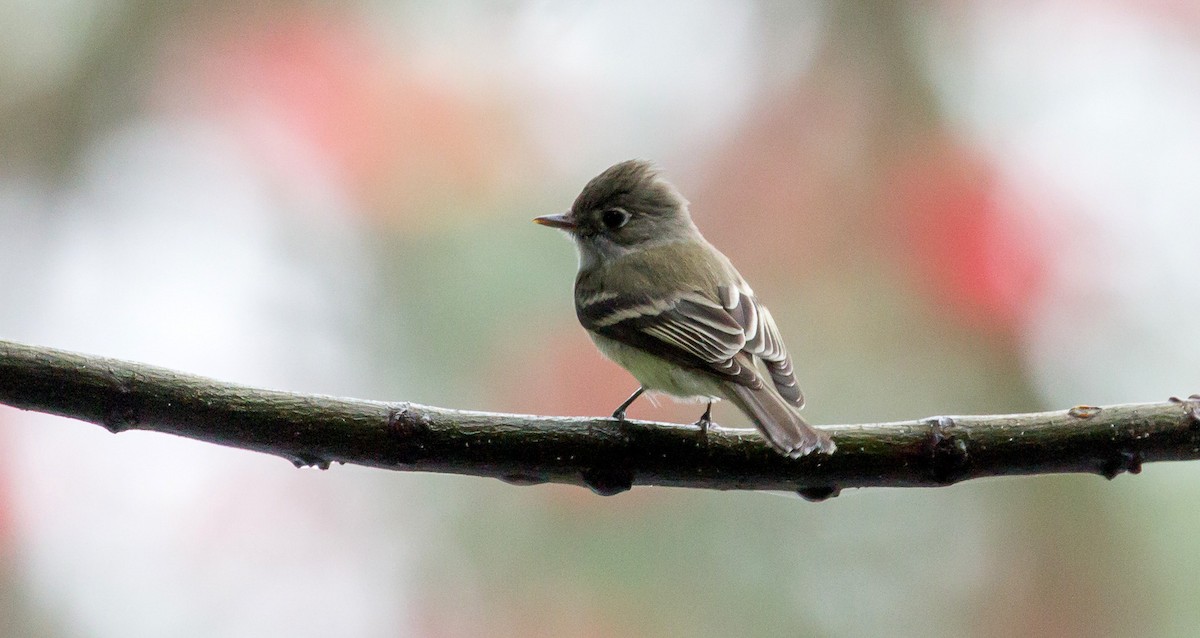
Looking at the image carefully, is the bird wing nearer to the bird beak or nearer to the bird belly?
the bird belly

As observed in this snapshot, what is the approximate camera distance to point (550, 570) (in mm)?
2953

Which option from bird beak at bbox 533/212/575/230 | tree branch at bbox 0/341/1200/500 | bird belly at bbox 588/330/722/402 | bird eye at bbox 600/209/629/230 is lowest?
tree branch at bbox 0/341/1200/500

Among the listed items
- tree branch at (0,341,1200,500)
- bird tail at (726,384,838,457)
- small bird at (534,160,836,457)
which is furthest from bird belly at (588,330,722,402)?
tree branch at (0,341,1200,500)

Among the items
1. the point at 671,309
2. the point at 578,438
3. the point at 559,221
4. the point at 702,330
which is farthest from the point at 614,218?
the point at 578,438

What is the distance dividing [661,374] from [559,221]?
27.3 inches

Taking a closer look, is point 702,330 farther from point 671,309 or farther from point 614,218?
point 614,218

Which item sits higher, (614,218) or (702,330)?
(614,218)

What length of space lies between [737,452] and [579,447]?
0.26 meters

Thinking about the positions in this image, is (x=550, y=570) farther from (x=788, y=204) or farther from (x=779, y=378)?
(x=788, y=204)

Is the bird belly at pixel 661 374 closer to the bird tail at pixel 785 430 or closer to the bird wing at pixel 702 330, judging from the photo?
the bird wing at pixel 702 330

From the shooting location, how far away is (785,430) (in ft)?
5.31

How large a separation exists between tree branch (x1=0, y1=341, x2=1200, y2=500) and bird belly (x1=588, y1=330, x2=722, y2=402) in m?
0.55

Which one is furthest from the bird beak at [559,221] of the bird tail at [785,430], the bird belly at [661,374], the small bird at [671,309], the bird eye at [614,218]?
the bird tail at [785,430]

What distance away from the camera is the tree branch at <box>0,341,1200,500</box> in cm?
147
